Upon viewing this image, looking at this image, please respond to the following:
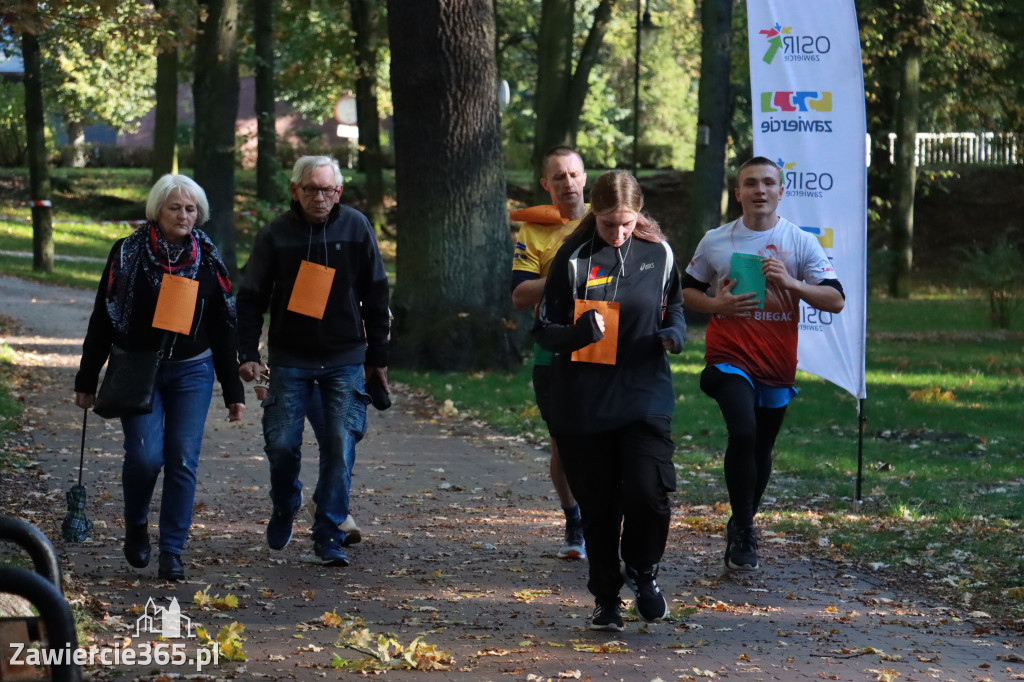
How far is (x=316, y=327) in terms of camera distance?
22.9ft

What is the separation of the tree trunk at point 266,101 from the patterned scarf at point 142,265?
789 inches

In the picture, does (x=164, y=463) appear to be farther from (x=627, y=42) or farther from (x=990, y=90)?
(x=627, y=42)

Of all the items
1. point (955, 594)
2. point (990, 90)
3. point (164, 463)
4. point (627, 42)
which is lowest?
point (955, 594)

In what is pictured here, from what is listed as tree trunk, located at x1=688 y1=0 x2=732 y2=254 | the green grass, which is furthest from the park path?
the green grass

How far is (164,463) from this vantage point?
22.3 ft

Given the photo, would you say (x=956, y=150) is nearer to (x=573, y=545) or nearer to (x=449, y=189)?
(x=449, y=189)

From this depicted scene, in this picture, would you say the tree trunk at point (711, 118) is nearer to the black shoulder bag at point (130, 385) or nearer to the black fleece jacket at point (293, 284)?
the black fleece jacket at point (293, 284)

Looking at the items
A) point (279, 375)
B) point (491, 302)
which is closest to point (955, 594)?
point (279, 375)

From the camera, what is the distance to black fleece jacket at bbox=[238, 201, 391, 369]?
6.99 meters

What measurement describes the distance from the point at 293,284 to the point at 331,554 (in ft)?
4.53

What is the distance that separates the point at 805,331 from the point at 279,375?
3.84 metres

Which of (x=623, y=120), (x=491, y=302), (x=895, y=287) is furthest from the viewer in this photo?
(x=623, y=120)

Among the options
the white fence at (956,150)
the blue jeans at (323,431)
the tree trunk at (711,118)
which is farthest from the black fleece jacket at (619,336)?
the white fence at (956,150)

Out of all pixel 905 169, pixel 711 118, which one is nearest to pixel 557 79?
pixel 711 118
